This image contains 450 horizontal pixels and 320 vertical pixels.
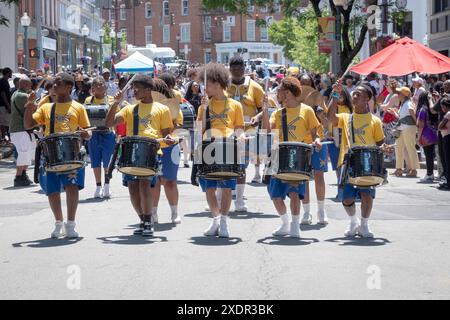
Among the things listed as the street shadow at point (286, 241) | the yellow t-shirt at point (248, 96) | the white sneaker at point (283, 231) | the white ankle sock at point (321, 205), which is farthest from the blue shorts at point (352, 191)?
the yellow t-shirt at point (248, 96)

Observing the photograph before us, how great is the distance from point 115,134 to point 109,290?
738cm

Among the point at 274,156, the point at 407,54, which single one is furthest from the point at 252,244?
the point at 407,54

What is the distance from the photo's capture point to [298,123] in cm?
1091

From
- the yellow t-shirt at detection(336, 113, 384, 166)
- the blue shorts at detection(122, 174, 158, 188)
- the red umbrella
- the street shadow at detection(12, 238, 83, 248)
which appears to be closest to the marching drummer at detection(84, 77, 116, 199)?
the blue shorts at detection(122, 174, 158, 188)

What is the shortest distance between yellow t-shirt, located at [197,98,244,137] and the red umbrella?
28.3ft

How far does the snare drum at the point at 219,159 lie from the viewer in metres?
10.6

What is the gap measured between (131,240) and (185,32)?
109845 mm

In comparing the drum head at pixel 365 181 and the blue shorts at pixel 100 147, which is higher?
the blue shorts at pixel 100 147

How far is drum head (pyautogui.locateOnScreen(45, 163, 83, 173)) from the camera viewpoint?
10664 millimetres

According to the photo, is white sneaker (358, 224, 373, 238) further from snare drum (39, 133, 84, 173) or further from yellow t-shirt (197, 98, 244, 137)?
snare drum (39, 133, 84, 173)

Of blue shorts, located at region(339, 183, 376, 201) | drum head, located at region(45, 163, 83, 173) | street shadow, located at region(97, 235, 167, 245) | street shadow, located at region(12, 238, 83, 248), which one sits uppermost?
drum head, located at region(45, 163, 83, 173)

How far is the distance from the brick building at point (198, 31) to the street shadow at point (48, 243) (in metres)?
105

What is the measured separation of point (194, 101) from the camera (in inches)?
876

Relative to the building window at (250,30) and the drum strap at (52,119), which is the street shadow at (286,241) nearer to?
the drum strap at (52,119)
